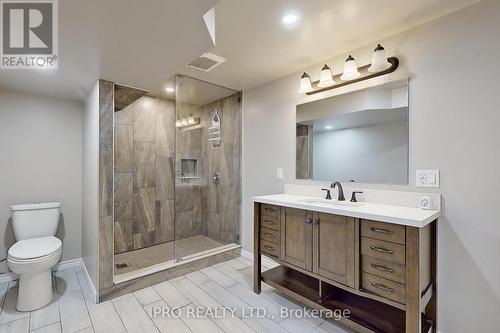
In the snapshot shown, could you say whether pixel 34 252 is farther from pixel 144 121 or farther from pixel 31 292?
pixel 144 121

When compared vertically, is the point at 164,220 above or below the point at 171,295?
above

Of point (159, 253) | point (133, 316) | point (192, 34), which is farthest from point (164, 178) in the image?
point (192, 34)

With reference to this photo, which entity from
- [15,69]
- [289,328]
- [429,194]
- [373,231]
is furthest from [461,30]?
[15,69]

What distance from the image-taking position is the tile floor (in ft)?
6.09

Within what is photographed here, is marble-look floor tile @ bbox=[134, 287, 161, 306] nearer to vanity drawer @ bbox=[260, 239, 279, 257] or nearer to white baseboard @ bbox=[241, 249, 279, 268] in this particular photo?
vanity drawer @ bbox=[260, 239, 279, 257]

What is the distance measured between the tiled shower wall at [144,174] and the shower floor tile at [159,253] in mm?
163

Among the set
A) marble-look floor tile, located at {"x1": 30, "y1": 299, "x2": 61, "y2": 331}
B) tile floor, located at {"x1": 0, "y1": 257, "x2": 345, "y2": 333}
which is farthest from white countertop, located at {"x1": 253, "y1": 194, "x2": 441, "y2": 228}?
marble-look floor tile, located at {"x1": 30, "y1": 299, "x2": 61, "y2": 331}

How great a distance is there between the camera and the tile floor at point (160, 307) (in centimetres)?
186

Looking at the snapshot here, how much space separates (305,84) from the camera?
243cm

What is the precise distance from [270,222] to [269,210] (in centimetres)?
11

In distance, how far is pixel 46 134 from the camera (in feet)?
9.00

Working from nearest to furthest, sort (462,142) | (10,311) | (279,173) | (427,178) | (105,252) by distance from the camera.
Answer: (462,142) < (427,178) < (10,311) < (105,252) < (279,173)

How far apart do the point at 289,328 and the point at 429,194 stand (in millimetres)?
1455

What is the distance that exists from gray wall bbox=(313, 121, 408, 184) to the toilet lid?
2.58 metres
